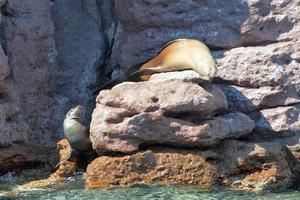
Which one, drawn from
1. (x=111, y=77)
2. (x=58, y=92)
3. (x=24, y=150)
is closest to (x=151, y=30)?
(x=111, y=77)

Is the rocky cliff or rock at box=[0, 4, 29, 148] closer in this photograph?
the rocky cliff

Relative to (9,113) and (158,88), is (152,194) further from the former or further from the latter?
(9,113)

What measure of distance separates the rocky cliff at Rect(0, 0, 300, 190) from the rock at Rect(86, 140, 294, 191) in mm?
10

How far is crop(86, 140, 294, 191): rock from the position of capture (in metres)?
6.18

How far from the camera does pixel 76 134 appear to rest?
23.2ft

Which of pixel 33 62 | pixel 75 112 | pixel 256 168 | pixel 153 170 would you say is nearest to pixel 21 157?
pixel 75 112

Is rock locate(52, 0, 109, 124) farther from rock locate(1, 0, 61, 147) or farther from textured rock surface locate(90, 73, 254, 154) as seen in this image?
textured rock surface locate(90, 73, 254, 154)

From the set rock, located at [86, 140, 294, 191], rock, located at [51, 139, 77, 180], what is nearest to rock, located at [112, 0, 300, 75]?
rock, located at [51, 139, 77, 180]

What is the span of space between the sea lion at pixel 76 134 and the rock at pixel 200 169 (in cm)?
67

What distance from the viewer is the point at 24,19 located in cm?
777

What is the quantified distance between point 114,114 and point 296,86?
1.95 m

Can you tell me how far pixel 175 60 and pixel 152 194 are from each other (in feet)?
6.46

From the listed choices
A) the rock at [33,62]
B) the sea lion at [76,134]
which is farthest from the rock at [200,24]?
the sea lion at [76,134]

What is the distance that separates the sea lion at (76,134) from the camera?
699cm
